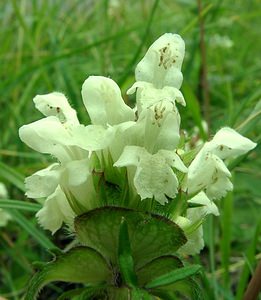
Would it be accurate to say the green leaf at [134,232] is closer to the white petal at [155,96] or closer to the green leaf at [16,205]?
the white petal at [155,96]

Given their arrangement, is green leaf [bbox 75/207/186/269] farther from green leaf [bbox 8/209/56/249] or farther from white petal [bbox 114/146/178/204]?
green leaf [bbox 8/209/56/249]

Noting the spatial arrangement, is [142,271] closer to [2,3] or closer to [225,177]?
[225,177]

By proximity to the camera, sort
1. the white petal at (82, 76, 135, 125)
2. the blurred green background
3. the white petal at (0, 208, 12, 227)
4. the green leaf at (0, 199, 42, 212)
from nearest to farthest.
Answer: the white petal at (82, 76, 135, 125) → the green leaf at (0, 199, 42, 212) → the blurred green background → the white petal at (0, 208, 12, 227)

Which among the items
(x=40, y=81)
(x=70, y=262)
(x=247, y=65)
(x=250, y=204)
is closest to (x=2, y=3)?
(x=40, y=81)

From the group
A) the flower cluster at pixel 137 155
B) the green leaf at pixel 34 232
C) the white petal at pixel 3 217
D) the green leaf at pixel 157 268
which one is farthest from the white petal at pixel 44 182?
the white petal at pixel 3 217

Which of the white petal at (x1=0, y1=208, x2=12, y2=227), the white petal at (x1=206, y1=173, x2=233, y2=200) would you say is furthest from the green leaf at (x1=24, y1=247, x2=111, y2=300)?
the white petal at (x1=0, y1=208, x2=12, y2=227)

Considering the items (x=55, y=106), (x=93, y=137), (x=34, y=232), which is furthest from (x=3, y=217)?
(x=93, y=137)

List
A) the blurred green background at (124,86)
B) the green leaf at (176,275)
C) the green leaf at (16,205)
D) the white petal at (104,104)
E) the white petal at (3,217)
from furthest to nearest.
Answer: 1. the white petal at (3,217)
2. the blurred green background at (124,86)
3. the green leaf at (16,205)
4. the white petal at (104,104)
5. the green leaf at (176,275)
